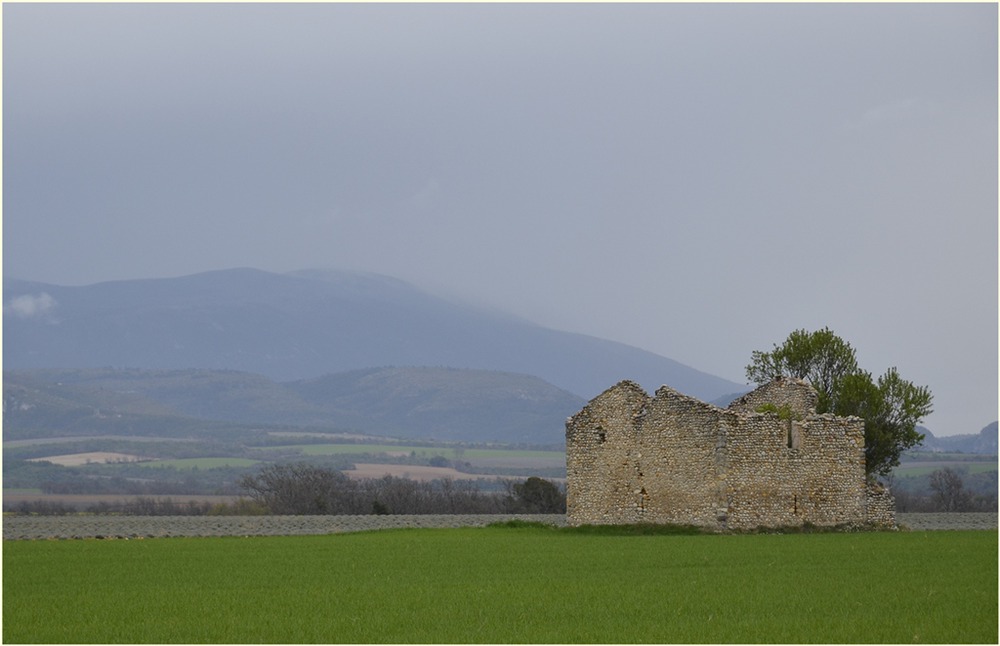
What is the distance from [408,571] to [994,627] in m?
12.5

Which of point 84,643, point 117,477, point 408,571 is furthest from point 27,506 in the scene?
point 84,643

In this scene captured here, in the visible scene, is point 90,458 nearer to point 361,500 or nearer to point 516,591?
point 361,500

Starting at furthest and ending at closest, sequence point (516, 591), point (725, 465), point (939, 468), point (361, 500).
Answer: point (939, 468) → point (361, 500) → point (725, 465) → point (516, 591)

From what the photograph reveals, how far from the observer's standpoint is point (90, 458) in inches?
7234

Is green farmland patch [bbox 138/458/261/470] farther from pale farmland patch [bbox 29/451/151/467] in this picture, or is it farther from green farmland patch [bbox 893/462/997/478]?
green farmland patch [bbox 893/462/997/478]

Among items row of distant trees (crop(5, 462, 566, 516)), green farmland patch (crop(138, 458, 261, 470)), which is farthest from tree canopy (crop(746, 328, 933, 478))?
green farmland patch (crop(138, 458, 261, 470))

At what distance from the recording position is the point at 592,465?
43.2m

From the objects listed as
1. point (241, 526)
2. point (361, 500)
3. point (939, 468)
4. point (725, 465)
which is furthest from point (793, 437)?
point (939, 468)

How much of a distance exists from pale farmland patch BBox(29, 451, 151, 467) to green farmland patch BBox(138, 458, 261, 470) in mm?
4463

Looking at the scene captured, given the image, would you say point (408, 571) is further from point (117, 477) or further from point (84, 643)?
point (117, 477)

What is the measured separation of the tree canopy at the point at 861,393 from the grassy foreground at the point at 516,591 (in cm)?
1112

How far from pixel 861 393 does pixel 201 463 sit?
14054 centimetres

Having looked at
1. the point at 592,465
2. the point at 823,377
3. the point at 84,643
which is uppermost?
the point at 823,377

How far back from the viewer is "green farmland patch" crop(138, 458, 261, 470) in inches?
6841
